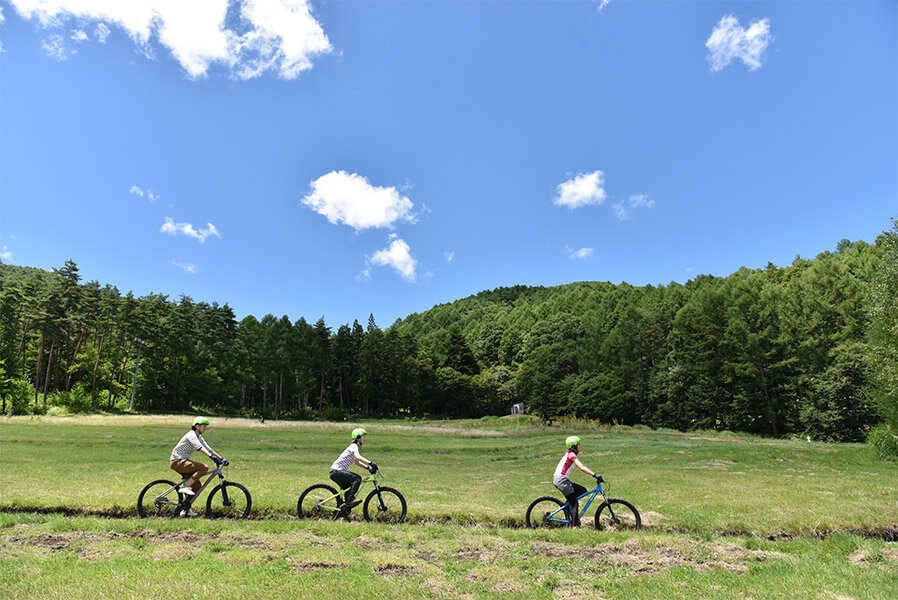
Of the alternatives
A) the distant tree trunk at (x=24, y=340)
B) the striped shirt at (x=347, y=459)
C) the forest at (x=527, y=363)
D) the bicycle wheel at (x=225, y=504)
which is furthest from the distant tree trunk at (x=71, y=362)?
the striped shirt at (x=347, y=459)

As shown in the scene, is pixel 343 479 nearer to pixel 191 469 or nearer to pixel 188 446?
pixel 191 469

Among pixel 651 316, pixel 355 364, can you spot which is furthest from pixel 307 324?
pixel 651 316

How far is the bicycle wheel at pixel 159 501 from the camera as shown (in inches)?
476

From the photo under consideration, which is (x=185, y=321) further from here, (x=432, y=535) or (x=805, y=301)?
(x=805, y=301)

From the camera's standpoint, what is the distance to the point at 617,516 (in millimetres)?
11867

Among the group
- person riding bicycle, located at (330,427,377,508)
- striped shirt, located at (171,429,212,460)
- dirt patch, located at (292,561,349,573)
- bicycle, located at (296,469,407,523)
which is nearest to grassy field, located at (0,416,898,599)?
dirt patch, located at (292,561,349,573)

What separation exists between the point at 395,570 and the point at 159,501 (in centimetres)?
780

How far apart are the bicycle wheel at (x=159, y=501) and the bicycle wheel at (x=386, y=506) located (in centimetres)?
499

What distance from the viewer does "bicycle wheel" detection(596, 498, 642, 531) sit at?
11.7 metres

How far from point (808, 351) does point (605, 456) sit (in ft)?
173

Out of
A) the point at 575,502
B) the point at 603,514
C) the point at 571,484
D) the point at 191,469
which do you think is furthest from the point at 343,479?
the point at 603,514

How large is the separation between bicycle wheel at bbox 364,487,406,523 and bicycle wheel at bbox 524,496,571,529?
11.4 ft

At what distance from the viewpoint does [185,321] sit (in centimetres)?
9600

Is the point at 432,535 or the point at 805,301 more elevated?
the point at 805,301
